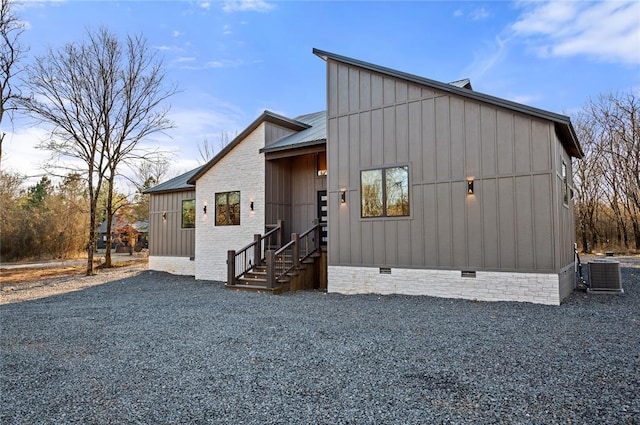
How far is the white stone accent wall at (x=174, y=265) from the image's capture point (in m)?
14.9

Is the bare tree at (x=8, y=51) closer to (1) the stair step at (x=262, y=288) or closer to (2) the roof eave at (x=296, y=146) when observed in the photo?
(2) the roof eave at (x=296, y=146)

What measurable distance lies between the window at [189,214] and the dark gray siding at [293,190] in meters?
4.49

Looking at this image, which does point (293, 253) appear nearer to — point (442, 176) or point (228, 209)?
point (228, 209)

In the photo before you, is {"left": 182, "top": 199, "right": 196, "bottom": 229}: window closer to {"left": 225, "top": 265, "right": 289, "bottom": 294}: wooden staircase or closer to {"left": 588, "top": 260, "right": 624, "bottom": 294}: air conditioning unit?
{"left": 225, "top": 265, "right": 289, "bottom": 294}: wooden staircase

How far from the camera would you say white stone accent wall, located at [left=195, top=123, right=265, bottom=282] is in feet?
39.5

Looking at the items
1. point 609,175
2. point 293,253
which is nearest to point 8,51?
point 293,253

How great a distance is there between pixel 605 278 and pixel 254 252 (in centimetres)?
884

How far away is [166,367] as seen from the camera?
4.13 m

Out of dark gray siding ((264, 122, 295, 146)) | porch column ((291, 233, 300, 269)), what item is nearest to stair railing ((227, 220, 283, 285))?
porch column ((291, 233, 300, 269))

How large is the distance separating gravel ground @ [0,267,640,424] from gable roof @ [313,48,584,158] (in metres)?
3.50

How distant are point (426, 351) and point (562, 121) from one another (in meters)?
5.41

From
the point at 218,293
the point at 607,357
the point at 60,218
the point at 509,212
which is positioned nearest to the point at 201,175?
the point at 218,293

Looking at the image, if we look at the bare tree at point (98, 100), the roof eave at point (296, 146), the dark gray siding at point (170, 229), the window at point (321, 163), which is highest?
the bare tree at point (98, 100)

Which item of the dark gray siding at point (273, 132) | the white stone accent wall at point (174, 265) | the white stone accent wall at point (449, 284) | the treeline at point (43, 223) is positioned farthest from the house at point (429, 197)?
the treeline at point (43, 223)
